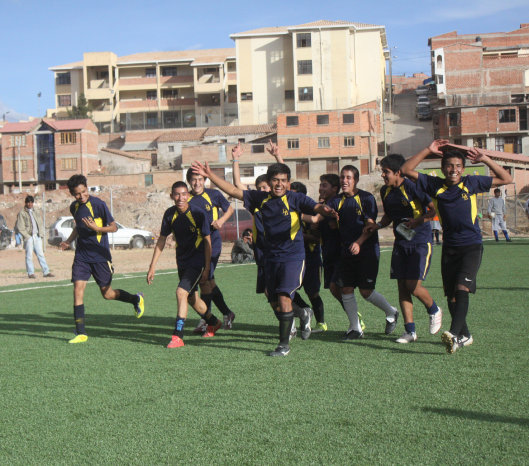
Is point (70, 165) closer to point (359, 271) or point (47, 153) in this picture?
point (47, 153)

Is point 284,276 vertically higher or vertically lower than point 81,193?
lower

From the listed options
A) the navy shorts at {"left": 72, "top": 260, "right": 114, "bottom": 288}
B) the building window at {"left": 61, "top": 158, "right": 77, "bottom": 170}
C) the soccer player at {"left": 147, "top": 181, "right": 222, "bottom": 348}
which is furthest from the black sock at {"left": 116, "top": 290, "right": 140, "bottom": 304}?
the building window at {"left": 61, "top": 158, "right": 77, "bottom": 170}

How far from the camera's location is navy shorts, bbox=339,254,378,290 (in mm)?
7746

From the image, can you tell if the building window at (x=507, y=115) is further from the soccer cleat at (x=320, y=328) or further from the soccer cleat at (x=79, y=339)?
the soccer cleat at (x=79, y=339)

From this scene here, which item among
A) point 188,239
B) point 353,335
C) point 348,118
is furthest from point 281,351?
point 348,118

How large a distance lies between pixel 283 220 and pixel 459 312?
2.01m

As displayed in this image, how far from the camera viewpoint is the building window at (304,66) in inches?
2995

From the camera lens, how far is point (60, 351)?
25.6ft

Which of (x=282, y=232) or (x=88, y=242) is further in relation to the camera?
(x=88, y=242)

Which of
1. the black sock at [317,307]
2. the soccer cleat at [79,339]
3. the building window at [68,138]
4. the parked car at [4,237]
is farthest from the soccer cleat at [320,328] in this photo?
the building window at [68,138]

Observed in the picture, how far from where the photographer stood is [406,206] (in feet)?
24.2

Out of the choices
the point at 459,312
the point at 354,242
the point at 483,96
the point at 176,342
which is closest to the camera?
the point at 459,312

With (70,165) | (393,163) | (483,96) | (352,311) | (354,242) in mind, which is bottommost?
(352,311)

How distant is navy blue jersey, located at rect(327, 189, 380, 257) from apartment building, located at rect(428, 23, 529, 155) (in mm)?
57179
